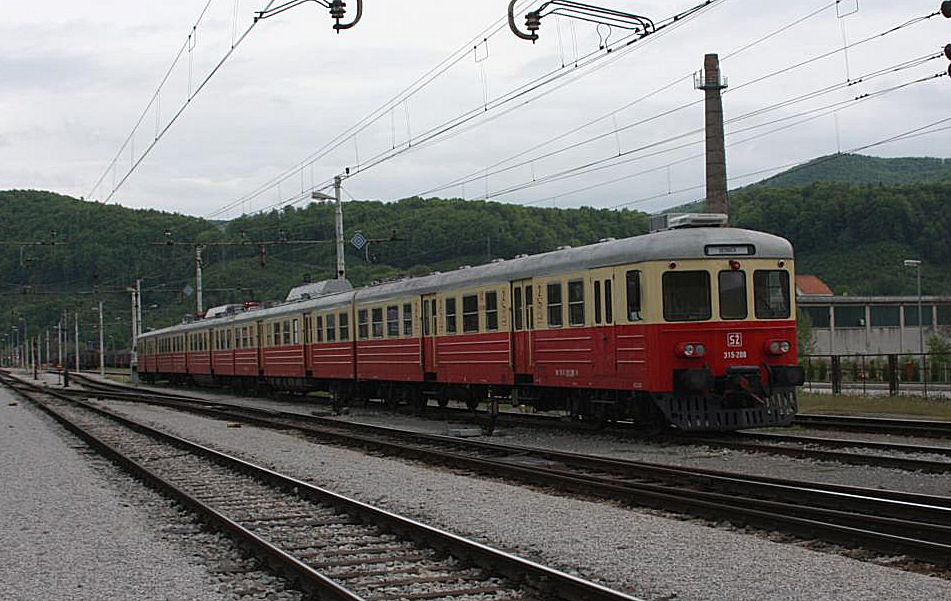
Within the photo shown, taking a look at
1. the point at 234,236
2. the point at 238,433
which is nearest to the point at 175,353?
the point at 234,236

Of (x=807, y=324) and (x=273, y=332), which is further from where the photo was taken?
(x=807, y=324)

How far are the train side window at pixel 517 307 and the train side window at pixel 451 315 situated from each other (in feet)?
9.27

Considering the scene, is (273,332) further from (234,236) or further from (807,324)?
(807,324)

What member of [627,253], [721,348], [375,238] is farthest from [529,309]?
[375,238]

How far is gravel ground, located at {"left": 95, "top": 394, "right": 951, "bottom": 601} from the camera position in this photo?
7.29 meters

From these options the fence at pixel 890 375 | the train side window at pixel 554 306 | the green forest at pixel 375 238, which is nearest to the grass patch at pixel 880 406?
the fence at pixel 890 375

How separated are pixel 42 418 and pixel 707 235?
2094 centimetres

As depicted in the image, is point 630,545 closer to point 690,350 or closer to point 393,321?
point 690,350

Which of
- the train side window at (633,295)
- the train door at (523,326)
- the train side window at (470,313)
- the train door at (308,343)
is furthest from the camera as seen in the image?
the train door at (308,343)

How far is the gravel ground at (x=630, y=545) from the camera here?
7.29 m

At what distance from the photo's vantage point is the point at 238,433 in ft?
74.3

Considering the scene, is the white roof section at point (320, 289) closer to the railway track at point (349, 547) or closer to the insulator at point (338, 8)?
the insulator at point (338, 8)

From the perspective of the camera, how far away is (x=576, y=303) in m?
18.1

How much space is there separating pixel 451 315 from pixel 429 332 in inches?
48.6
